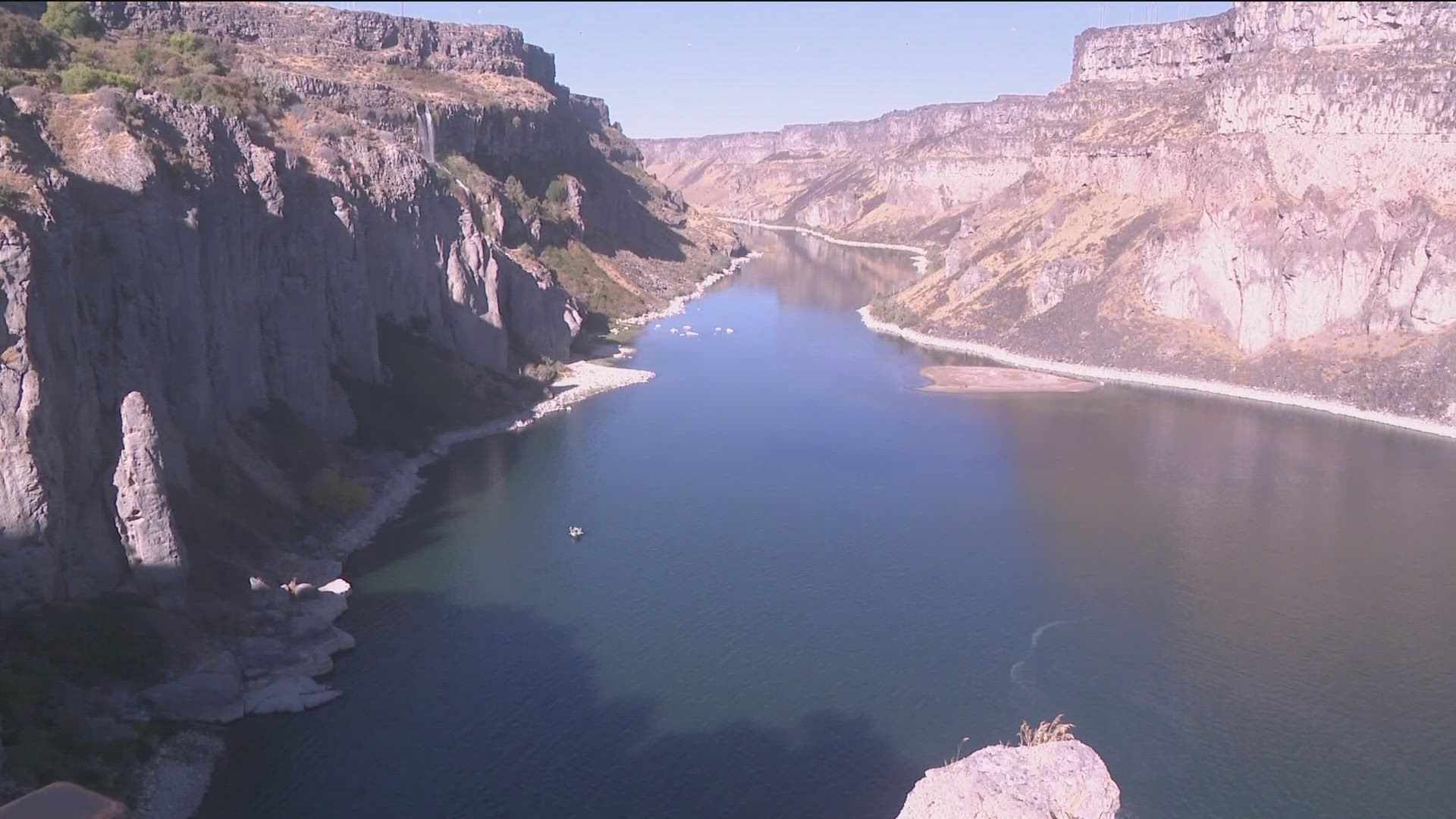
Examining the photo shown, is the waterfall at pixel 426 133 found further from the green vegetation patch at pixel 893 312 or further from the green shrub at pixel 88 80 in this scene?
the green shrub at pixel 88 80

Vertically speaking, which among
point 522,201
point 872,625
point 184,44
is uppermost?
point 184,44

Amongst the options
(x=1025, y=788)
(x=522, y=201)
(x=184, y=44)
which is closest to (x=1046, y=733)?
(x=1025, y=788)

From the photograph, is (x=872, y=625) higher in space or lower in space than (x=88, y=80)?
lower

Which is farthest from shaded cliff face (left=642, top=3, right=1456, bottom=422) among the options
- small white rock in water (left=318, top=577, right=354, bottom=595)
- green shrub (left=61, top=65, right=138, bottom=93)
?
green shrub (left=61, top=65, right=138, bottom=93)

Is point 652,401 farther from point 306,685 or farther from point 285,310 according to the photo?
point 306,685

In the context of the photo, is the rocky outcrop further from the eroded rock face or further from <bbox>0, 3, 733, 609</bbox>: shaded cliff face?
the eroded rock face

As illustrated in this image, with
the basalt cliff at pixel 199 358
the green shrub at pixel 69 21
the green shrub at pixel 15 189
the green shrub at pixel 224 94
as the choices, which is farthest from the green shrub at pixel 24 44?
the green shrub at pixel 15 189

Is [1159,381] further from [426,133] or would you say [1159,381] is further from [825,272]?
[825,272]
